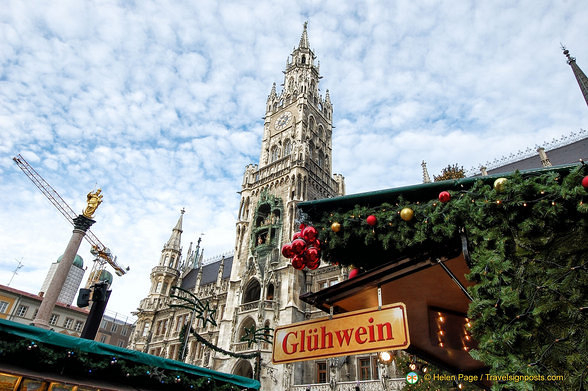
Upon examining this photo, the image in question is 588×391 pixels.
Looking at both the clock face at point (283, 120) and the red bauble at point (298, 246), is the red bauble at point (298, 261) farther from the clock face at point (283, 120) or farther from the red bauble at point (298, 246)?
the clock face at point (283, 120)

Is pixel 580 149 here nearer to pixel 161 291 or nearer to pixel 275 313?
pixel 275 313

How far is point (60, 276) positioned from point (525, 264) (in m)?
25.8

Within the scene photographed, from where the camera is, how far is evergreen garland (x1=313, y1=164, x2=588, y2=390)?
3392 millimetres

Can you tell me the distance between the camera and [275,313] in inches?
955

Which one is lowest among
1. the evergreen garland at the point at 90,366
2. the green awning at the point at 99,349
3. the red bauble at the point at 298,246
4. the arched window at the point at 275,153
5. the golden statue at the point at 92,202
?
the evergreen garland at the point at 90,366

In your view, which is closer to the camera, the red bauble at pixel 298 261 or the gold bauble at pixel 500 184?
the gold bauble at pixel 500 184

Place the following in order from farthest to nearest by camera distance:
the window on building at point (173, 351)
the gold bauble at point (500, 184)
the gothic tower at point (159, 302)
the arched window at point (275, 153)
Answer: the gothic tower at point (159, 302)
the arched window at point (275, 153)
the window on building at point (173, 351)
the gold bauble at point (500, 184)

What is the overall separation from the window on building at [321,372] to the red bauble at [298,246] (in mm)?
19319

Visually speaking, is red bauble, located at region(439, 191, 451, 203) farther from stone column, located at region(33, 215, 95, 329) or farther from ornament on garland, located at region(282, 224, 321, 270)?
stone column, located at region(33, 215, 95, 329)

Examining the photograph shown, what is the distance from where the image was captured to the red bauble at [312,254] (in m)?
5.77

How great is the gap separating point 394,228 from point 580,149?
26767 mm

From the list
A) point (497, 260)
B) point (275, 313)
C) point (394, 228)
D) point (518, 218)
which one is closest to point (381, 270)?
point (394, 228)

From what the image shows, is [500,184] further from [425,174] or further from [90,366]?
[425,174]

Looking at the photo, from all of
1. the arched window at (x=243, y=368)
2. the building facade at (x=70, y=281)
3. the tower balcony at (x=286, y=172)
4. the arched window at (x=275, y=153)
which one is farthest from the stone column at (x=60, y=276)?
the building facade at (x=70, y=281)
